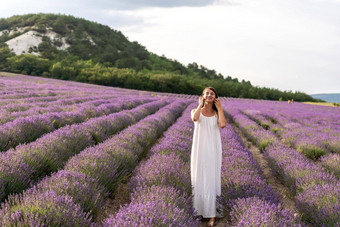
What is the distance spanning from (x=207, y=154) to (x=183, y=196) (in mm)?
585

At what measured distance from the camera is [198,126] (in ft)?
11.0

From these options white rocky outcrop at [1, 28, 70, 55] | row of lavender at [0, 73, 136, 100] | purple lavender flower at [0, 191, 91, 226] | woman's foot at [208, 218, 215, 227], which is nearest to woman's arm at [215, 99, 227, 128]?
woman's foot at [208, 218, 215, 227]

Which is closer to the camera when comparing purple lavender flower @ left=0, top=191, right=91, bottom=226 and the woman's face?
purple lavender flower @ left=0, top=191, right=91, bottom=226

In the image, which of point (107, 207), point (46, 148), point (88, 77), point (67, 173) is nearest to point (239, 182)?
point (107, 207)

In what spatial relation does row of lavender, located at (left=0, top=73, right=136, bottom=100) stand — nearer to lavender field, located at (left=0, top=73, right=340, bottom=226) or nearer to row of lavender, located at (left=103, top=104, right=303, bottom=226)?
lavender field, located at (left=0, top=73, right=340, bottom=226)

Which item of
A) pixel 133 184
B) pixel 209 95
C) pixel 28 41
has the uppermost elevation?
pixel 28 41

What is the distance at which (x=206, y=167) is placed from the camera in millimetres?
3262

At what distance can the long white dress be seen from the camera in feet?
10.6

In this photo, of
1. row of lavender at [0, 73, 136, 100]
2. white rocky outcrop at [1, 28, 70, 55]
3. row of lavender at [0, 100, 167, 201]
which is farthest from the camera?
white rocky outcrop at [1, 28, 70, 55]

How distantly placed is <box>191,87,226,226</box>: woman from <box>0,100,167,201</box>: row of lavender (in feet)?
6.08

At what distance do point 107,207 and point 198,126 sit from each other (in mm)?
1468

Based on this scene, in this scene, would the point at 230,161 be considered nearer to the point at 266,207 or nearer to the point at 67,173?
the point at 266,207

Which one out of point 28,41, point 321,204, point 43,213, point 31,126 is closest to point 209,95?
point 321,204

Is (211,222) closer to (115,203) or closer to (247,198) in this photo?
(247,198)
